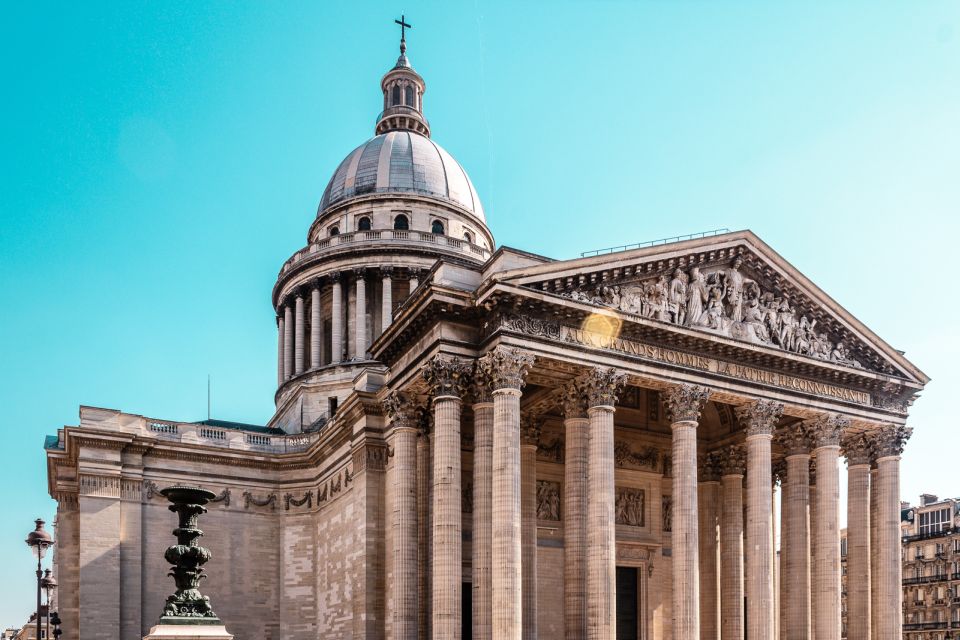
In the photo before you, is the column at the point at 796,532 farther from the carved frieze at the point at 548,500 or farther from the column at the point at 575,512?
the column at the point at 575,512

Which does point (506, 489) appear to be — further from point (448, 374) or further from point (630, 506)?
point (630, 506)

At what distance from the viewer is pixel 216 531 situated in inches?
1994

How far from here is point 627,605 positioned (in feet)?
142

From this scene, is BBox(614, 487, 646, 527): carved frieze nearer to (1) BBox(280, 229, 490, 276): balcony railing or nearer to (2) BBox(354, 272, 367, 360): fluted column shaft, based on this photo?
(2) BBox(354, 272, 367, 360): fluted column shaft

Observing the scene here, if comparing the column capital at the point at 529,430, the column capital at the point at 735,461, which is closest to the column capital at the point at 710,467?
the column capital at the point at 735,461

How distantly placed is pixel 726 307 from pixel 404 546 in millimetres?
15594

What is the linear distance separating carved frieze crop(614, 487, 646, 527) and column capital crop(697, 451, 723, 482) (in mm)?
3024

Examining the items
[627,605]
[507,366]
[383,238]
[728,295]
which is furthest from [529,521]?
[383,238]

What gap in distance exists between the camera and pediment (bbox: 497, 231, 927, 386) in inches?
1361

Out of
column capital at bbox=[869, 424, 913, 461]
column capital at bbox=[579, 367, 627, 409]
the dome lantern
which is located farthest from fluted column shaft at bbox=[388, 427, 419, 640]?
the dome lantern

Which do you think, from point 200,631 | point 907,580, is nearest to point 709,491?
point 200,631

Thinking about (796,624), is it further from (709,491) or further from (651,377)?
(651,377)

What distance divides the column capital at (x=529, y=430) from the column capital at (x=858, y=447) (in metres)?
13.7

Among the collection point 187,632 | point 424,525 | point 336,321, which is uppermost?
point 336,321
